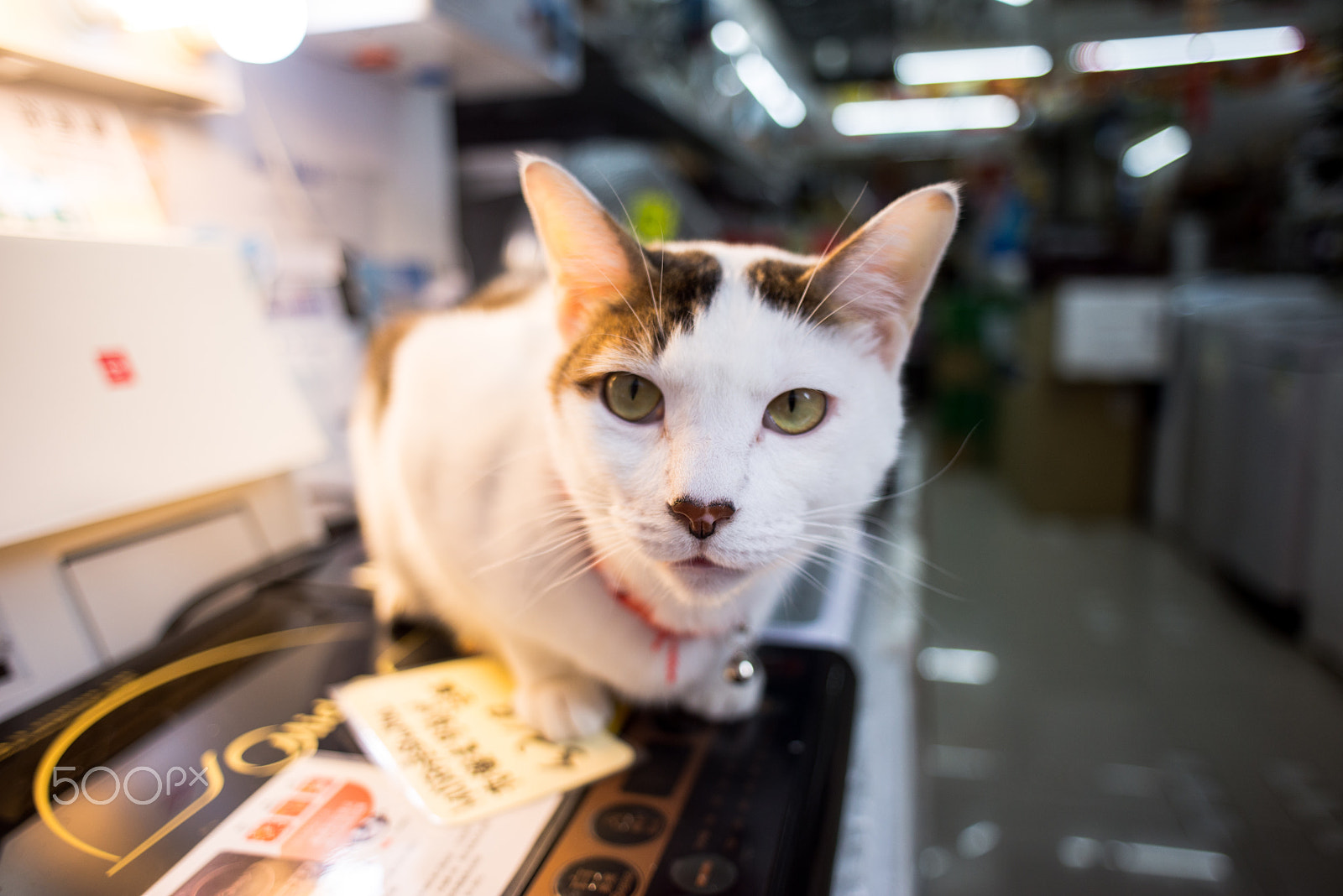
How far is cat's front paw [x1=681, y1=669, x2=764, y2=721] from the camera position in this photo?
66 cm

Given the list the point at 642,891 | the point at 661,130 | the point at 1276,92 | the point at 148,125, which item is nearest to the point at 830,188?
the point at 1276,92

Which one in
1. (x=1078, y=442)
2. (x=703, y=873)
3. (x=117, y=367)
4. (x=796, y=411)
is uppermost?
(x=117, y=367)

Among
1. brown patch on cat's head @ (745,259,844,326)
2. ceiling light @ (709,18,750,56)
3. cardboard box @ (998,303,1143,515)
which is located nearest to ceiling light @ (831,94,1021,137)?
cardboard box @ (998,303,1143,515)

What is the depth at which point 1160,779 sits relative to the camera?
152 centimetres

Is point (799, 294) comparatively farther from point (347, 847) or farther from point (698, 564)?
point (347, 847)

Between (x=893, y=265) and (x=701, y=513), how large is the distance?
246 millimetres

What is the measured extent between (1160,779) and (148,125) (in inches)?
83.0

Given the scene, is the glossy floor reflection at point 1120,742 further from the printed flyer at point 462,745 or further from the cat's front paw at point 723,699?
the printed flyer at point 462,745

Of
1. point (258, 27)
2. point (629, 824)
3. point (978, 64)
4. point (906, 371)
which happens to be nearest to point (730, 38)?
point (258, 27)

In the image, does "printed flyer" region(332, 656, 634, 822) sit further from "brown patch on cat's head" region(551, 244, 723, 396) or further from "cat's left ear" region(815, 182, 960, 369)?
"cat's left ear" region(815, 182, 960, 369)

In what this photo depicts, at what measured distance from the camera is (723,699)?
66 centimetres

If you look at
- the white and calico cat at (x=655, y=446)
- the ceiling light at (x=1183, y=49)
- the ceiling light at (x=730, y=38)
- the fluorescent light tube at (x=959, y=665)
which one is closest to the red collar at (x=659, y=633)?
the white and calico cat at (x=655, y=446)

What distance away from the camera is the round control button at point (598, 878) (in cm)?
47

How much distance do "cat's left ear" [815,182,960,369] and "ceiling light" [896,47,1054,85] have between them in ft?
16.2
